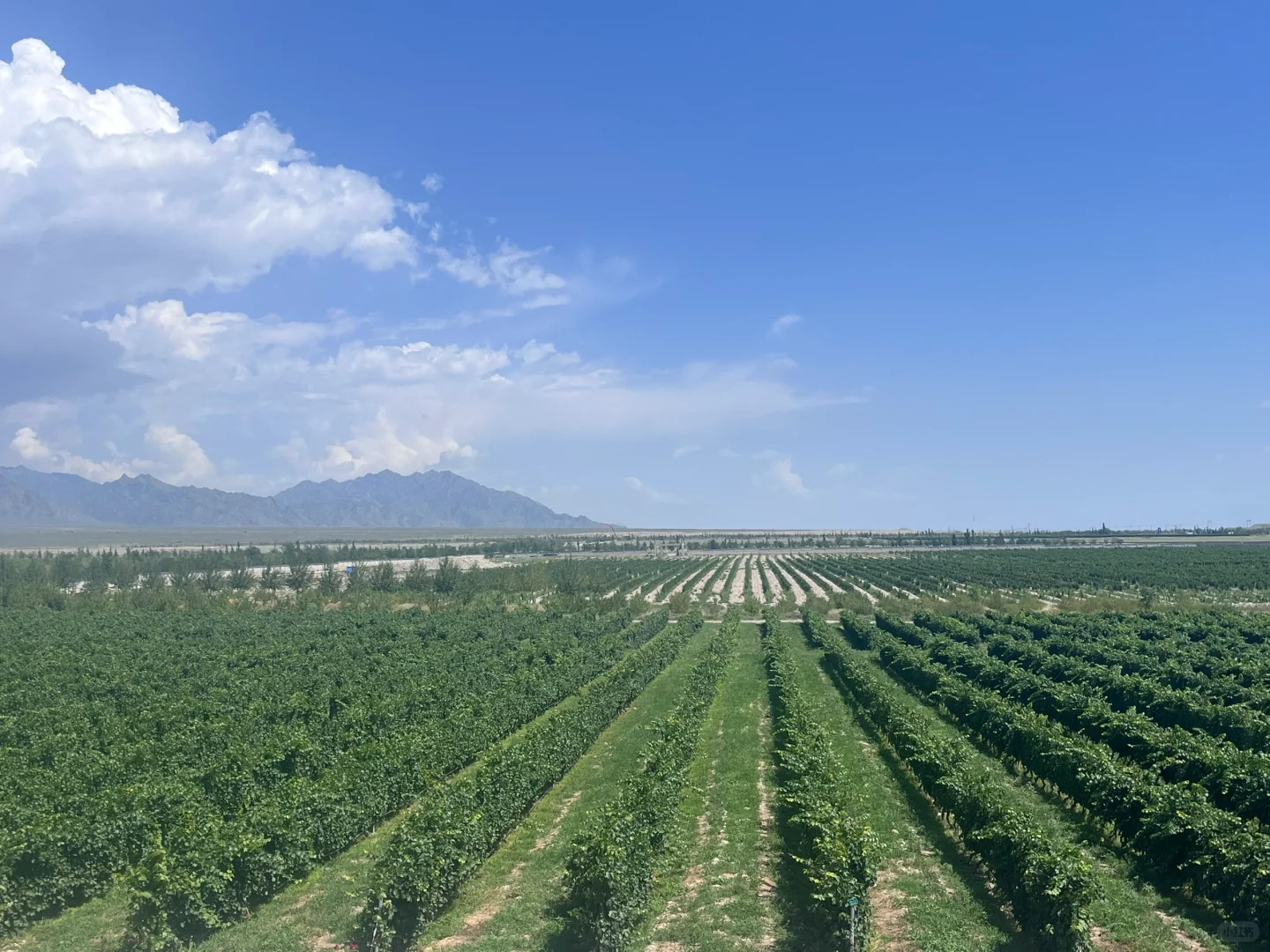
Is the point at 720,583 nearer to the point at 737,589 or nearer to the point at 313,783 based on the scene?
the point at 737,589

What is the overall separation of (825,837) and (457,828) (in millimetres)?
6809

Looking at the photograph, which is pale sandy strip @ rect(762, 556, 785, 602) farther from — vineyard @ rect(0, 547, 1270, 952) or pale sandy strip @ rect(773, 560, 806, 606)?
vineyard @ rect(0, 547, 1270, 952)

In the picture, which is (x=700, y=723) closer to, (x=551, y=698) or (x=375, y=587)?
(x=551, y=698)

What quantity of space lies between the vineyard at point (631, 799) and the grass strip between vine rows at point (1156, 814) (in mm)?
71

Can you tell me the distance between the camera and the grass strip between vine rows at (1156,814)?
42.3 ft

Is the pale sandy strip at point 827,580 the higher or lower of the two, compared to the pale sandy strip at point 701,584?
higher

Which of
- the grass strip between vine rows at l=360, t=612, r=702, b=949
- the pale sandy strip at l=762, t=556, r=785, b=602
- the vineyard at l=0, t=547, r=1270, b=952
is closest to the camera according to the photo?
the grass strip between vine rows at l=360, t=612, r=702, b=949

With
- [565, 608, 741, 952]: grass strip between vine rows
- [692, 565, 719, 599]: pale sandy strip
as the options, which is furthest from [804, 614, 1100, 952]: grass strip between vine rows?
[692, 565, 719, 599]: pale sandy strip

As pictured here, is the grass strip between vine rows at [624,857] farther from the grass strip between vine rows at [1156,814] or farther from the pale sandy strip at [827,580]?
the pale sandy strip at [827,580]

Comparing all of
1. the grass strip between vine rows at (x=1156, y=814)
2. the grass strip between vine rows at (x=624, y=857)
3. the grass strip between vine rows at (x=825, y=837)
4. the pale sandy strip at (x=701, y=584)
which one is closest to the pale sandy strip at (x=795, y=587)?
the pale sandy strip at (x=701, y=584)

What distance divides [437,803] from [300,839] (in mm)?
2827

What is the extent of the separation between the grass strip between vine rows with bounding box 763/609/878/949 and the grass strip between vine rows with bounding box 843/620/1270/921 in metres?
5.35

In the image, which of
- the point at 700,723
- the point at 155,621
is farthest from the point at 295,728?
the point at 155,621

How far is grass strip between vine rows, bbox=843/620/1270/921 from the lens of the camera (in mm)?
12898
